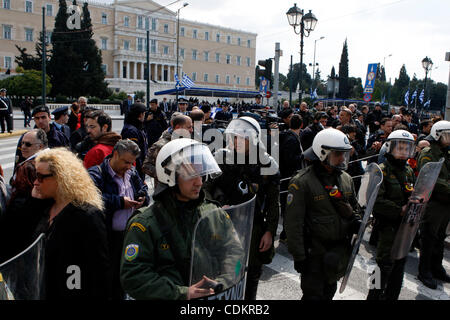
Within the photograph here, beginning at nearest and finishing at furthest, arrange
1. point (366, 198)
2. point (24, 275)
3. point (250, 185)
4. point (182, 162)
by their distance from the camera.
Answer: point (24, 275)
point (182, 162)
point (366, 198)
point (250, 185)

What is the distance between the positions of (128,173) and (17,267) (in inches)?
89.3

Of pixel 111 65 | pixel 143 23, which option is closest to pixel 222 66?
pixel 143 23

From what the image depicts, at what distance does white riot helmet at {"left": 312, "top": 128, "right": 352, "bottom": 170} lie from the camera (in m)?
3.15

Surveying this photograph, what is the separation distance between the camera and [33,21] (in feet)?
229

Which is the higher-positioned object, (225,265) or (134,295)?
(225,265)

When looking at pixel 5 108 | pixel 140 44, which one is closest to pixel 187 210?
pixel 5 108

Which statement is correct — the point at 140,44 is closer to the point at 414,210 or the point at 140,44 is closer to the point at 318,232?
the point at 414,210

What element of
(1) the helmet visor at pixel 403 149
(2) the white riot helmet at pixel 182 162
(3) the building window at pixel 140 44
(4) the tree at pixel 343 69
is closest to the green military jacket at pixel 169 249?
(2) the white riot helmet at pixel 182 162

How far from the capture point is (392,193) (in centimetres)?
368

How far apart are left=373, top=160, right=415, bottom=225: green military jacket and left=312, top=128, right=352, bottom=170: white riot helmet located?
0.72 metres

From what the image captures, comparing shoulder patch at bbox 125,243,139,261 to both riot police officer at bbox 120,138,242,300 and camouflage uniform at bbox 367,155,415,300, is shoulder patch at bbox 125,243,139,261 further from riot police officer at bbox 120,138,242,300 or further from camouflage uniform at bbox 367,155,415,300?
camouflage uniform at bbox 367,155,415,300

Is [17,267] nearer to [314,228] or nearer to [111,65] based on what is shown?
[314,228]

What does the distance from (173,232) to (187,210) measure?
158 millimetres

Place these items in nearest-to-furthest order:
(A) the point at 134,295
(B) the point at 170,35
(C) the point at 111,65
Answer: (A) the point at 134,295
(C) the point at 111,65
(B) the point at 170,35
